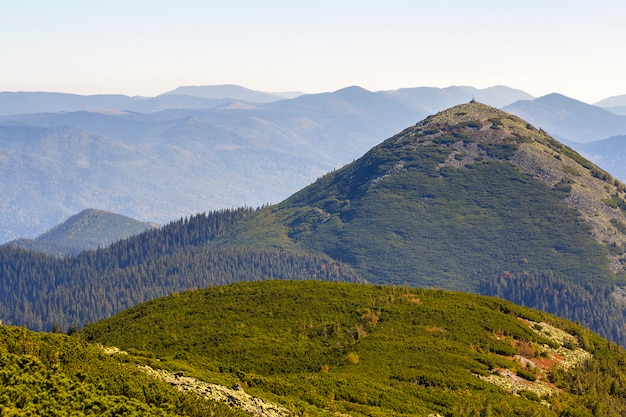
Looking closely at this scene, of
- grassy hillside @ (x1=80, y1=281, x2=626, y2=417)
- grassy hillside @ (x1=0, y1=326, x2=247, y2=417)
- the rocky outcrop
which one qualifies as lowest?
grassy hillside @ (x1=80, y1=281, x2=626, y2=417)

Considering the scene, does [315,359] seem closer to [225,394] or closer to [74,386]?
[225,394]

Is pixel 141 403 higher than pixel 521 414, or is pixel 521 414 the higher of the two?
pixel 141 403

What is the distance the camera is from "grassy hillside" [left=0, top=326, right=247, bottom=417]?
4559 centimetres

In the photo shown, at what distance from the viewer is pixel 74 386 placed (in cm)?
4944

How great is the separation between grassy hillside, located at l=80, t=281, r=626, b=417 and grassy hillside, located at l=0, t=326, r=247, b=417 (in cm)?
1014

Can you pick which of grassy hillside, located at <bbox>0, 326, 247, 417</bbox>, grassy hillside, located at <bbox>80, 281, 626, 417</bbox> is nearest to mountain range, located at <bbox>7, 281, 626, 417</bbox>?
grassy hillside, located at <bbox>0, 326, 247, 417</bbox>

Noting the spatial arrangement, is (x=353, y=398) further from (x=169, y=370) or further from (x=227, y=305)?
(x=227, y=305)

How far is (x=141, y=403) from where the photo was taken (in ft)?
162

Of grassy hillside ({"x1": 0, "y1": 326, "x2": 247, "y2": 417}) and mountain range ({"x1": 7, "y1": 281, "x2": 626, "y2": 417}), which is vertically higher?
grassy hillside ({"x1": 0, "y1": 326, "x2": 247, "y2": 417})

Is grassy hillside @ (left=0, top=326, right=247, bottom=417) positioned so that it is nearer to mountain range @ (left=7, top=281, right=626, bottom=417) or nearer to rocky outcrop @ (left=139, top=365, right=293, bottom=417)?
mountain range @ (left=7, top=281, right=626, bottom=417)

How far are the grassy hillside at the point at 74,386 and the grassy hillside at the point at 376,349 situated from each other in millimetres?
10137

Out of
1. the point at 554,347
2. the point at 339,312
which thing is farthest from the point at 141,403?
the point at 554,347

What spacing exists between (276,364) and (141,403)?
40089mm

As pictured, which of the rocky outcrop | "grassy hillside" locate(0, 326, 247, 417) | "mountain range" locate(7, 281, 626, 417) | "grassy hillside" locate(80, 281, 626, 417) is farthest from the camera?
"grassy hillside" locate(80, 281, 626, 417)
